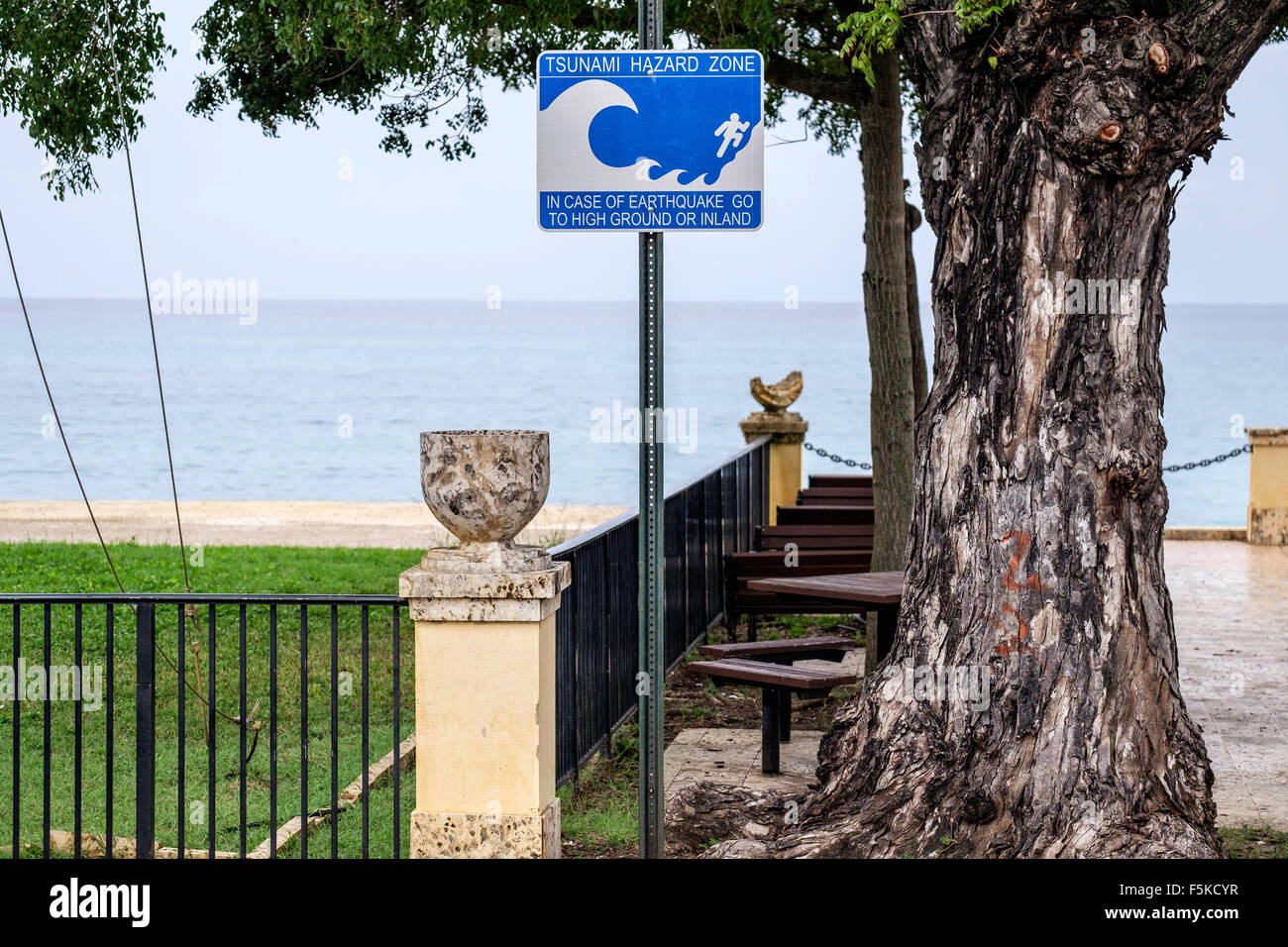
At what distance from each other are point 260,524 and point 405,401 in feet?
191

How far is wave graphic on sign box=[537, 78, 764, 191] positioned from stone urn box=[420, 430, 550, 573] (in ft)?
3.20

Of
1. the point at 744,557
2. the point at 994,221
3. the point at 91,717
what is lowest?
the point at 91,717

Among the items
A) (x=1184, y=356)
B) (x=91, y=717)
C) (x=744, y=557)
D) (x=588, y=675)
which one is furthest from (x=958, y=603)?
(x=1184, y=356)

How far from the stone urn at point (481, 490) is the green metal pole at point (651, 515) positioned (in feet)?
1.81

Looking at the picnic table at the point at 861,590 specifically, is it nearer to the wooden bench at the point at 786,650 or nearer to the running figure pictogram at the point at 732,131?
the wooden bench at the point at 786,650

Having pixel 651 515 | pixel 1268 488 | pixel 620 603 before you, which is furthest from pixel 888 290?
pixel 1268 488

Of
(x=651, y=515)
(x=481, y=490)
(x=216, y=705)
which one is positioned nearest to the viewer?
(x=651, y=515)

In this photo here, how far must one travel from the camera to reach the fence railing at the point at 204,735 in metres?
5.55

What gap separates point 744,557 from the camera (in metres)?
10.8

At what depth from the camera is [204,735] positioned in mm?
8750

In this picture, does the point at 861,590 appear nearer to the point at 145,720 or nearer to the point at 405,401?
the point at 145,720

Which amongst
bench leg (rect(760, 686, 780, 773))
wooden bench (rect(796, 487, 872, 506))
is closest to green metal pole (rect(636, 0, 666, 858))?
bench leg (rect(760, 686, 780, 773))
